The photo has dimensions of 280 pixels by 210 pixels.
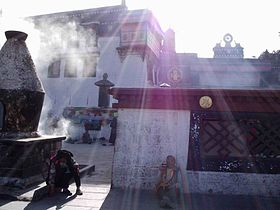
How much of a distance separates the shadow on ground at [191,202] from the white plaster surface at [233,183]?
197mm

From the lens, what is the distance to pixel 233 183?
255 inches

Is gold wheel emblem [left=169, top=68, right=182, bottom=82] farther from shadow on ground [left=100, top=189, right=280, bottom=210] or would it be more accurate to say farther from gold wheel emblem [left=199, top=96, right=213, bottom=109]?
shadow on ground [left=100, top=189, right=280, bottom=210]

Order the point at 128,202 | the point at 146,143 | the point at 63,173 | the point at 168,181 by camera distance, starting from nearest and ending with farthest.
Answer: the point at 128,202, the point at 168,181, the point at 63,173, the point at 146,143

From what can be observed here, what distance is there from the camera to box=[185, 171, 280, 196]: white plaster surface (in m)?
6.43

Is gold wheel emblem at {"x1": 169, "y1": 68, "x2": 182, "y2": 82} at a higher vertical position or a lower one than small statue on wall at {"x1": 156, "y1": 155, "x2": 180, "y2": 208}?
higher

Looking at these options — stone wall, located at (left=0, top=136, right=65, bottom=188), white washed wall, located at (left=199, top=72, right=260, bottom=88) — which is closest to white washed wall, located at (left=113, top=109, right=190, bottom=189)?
stone wall, located at (left=0, top=136, right=65, bottom=188)

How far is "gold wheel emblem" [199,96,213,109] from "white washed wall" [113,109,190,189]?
401 millimetres

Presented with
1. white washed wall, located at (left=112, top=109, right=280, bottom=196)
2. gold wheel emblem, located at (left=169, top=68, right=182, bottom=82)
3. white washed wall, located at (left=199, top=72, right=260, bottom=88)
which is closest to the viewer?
white washed wall, located at (left=112, top=109, right=280, bottom=196)

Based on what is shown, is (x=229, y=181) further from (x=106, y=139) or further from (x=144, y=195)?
(x=106, y=139)

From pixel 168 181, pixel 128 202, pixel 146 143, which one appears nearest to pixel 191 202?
pixel 168 181

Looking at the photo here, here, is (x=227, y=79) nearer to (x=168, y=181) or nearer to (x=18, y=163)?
(x=168, y=181)

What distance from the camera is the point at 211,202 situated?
5.78 meters

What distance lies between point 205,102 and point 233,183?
198cm

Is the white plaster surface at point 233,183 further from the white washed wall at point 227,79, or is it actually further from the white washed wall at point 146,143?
the white washed wall at point 227,79
